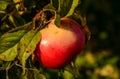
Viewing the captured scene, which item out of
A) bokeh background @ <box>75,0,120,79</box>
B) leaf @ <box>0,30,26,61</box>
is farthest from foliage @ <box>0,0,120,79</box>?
bokeh background @ <box>75,0,120,79</box>

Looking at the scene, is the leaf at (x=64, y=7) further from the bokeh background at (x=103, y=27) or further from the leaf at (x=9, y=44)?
the bokeh background at (x=103, y=27)

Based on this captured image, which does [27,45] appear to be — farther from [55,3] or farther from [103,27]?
[103,27]

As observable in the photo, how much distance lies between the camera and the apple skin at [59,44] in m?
1.21

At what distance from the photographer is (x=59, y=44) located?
3.98 feet

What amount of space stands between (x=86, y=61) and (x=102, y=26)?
0.45 m

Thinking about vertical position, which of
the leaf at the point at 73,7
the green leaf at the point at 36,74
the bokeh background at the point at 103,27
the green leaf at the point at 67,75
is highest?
the leaf at the point at 73,7

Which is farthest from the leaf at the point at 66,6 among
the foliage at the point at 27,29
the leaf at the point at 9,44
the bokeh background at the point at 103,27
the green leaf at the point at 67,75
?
the bokeh background at the point at 103,27

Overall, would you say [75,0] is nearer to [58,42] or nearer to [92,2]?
[58,42]

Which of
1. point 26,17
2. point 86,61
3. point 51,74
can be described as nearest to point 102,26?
point 86,61

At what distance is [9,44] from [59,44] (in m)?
0.13

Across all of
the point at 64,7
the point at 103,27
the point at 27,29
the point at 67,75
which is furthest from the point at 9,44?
the point at 103,27

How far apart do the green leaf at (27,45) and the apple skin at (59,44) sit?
26mm

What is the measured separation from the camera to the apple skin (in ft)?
3.98

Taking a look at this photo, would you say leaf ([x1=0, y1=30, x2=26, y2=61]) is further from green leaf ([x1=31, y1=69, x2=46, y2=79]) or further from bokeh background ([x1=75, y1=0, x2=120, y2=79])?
bokeh background ([x1=75, y1=0, x2=120, y2=79])
